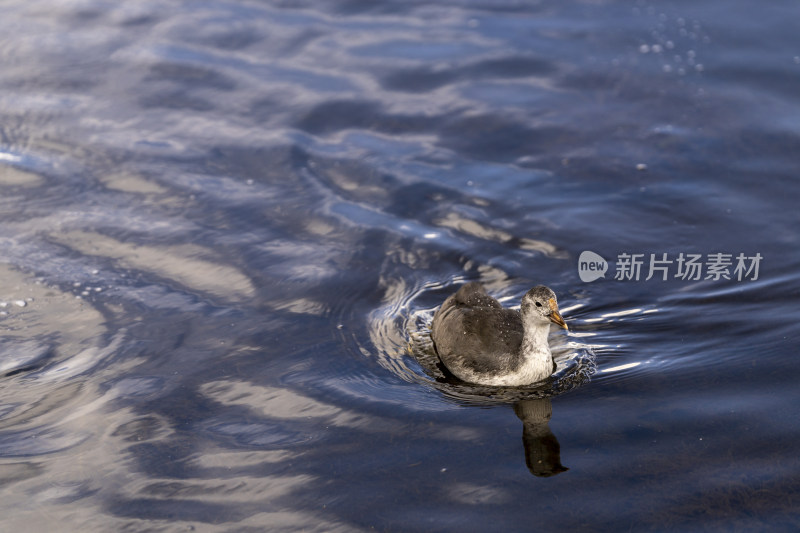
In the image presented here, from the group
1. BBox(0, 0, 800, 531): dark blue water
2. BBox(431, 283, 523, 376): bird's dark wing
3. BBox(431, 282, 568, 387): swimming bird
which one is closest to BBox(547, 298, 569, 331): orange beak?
BBox(431, 282, 568, 387): swimming bird

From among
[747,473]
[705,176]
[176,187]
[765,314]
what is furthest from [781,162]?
[176,187]

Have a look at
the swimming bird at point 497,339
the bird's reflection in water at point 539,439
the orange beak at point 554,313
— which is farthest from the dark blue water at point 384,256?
the orange beak at point 554,313

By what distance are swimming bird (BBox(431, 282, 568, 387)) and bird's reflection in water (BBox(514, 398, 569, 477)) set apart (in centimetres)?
23

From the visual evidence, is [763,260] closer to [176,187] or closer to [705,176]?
[705,176]

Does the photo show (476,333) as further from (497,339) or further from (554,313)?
(554,313)

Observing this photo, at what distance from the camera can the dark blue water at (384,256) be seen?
6.30 m

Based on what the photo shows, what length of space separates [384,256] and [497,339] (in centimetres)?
189

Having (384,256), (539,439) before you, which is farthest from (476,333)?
(384,256)

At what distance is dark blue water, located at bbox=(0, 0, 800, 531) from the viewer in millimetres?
6301

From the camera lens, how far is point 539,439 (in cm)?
657

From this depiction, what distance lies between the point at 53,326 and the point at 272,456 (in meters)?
2.52

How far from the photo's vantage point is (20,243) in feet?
30.1

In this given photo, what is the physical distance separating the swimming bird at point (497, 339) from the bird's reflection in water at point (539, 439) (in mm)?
234

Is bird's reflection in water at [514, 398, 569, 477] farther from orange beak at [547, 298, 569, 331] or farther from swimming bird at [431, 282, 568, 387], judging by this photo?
orange beak at [547, 298, 569, 331]
